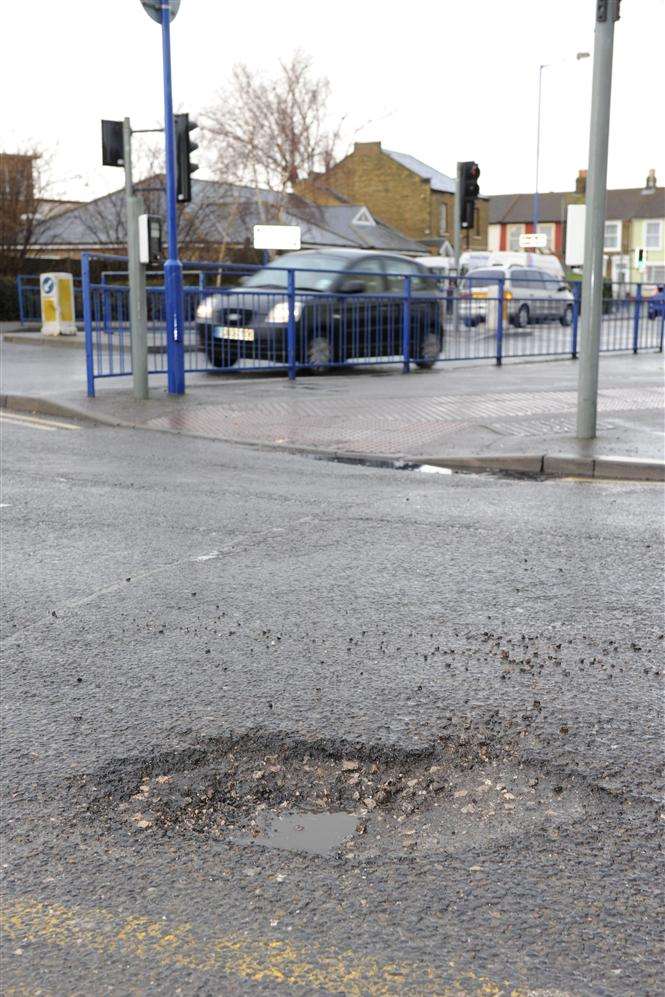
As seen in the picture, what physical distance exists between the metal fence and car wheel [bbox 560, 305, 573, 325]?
0.59m

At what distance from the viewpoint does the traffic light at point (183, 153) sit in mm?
12414

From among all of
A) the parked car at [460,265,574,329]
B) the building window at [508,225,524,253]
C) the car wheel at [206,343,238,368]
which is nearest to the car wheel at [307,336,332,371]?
the car wheel at [206,343,238,368]

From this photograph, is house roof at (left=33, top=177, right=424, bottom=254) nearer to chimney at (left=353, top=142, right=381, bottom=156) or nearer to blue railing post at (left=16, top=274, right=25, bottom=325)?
blue railing post at (left=16, top=274, right=25, bottom=325)

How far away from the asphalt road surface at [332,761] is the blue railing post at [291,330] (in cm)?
916

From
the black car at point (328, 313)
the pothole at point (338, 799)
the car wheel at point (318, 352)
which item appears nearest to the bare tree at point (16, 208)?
the black car at point (328, 313)

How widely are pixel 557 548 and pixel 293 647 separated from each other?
7.00 feet

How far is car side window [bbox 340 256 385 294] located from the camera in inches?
652

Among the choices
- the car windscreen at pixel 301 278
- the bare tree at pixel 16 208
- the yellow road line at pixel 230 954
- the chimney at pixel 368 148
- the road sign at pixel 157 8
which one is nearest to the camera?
the yellow road line at pixel 230 954

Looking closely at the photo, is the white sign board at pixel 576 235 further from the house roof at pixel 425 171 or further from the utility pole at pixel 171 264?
the house roof at pixel 425 171

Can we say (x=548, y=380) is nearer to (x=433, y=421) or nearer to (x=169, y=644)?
(x=433, y=421)

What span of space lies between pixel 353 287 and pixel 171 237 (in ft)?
13.9

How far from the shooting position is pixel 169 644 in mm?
4195

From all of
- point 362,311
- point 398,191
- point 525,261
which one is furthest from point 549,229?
point 362,311

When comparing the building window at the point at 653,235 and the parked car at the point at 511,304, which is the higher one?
the building window at the point at 653,235
